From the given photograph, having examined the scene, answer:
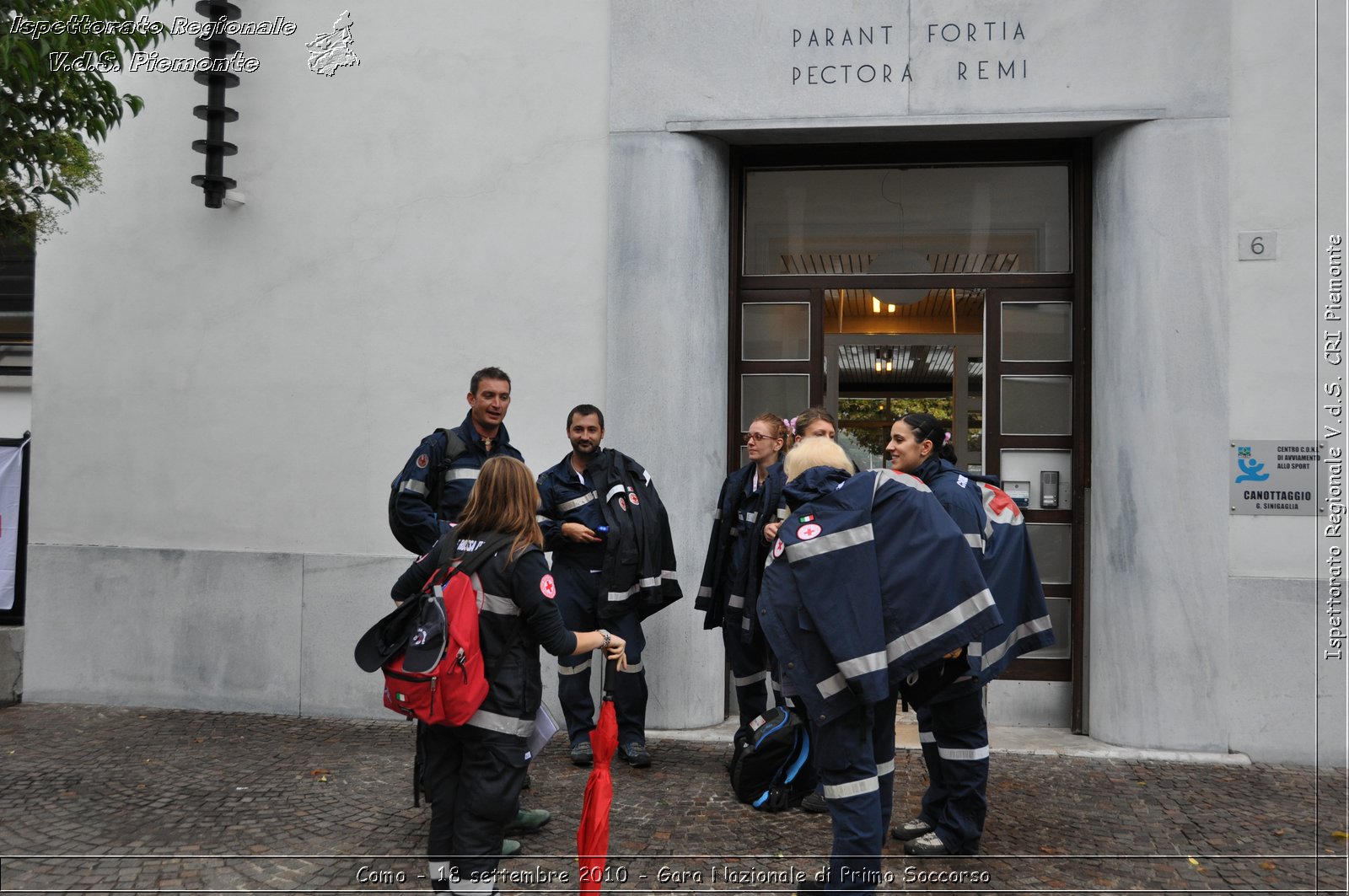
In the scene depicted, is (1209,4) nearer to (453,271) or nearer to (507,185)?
(507,185)

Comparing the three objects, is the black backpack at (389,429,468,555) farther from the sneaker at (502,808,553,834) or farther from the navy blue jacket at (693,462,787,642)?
the navy blue jacket at (693,462,787,642)

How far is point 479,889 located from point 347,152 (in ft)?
17.5

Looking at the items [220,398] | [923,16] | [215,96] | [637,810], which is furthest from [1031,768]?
[215,96]

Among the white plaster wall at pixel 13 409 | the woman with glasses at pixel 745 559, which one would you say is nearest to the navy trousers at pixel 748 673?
the woman with glasses at pixel 745 559

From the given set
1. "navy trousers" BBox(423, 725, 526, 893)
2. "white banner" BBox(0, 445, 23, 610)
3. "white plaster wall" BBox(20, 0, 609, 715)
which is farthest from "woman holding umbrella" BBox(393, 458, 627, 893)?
"white banner" BBox(0, 445, 23, 610)

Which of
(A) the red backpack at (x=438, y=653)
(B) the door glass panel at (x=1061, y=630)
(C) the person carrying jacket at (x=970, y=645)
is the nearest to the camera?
(A) the red backpack at (x=438, y=653)

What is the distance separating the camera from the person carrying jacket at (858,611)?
156 inches

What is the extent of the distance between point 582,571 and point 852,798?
103 inches

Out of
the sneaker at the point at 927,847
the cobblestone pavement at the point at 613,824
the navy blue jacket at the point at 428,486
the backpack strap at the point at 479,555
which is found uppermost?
the navy blue jacket at the point at 428,486

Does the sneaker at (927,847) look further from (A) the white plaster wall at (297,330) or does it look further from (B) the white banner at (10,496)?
(B) the white banner at (10,496)

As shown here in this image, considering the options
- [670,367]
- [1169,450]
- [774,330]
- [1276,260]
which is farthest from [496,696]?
[1276,260]

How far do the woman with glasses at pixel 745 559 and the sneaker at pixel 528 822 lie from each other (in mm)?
1224

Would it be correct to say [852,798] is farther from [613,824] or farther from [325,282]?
[325,282]

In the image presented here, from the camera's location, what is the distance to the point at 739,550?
602 centimetres
